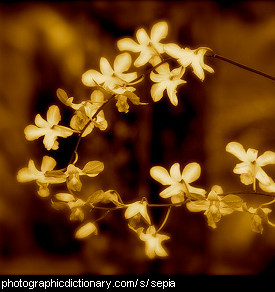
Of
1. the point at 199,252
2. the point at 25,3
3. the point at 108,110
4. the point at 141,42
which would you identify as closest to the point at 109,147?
the point at 108,110

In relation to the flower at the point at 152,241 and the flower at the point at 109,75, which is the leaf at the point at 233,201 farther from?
the flower at the point at 109,75

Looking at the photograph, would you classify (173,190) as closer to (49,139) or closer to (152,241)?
(152,241)

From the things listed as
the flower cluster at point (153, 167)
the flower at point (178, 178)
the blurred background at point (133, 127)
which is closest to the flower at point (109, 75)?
the flower cluster at point (153, 167)

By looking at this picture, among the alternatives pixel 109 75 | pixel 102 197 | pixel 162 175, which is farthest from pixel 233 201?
pixel 109 75

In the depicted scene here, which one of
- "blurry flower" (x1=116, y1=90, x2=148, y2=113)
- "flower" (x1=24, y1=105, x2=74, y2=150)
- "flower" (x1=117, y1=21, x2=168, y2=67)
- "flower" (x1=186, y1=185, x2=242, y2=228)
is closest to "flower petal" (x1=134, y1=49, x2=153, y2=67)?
"flower" (x1=117, y1=21, x2=168, y2=67)

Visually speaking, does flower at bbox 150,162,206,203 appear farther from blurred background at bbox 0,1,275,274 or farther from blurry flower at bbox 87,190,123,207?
blurred background at bbox 0,1,275,274
